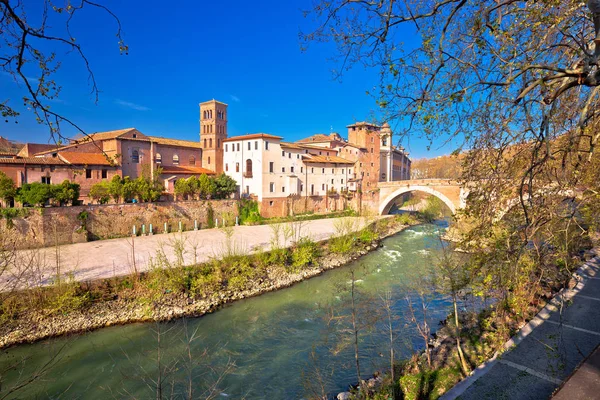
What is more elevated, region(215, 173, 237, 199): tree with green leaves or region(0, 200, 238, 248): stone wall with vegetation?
region(215, 173, 237, 199): tree with green leaves

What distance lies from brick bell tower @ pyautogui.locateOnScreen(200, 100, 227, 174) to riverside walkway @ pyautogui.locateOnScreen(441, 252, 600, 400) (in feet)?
90.5

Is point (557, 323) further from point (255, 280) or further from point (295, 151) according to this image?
point (295, 151)

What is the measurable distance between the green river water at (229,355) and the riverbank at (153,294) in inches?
18.2

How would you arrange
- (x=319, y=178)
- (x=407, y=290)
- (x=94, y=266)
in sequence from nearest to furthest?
(x=407, y=290), (x=94, y=266), (x=319, y=178)

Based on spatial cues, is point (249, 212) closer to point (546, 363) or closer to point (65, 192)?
point (65, 192)

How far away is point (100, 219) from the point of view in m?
19.2

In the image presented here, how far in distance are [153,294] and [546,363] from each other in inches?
454

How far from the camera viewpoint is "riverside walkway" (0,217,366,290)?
1252 cm

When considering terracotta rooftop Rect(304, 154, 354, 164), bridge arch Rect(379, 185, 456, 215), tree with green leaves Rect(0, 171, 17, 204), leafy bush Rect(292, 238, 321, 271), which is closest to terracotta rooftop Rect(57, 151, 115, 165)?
tree with green leaves Rect(0, 171, 17, 204)

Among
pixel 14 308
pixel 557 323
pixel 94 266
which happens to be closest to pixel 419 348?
pixel 557 323

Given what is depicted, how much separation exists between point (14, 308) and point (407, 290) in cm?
1318

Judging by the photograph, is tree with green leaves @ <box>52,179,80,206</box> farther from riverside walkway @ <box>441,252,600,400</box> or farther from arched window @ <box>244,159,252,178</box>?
riverside walkway @ <box>441,252,600,400</box>

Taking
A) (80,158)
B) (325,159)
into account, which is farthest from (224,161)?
(80,158)

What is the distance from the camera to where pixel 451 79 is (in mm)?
3742
